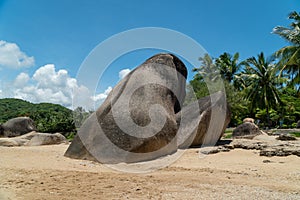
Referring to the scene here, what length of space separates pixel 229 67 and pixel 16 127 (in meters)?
25.6

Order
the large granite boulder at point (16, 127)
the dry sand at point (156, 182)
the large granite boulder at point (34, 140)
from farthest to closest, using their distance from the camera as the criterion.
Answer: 1. the large granite boulder at point (16, 127)
2. the large granite boulder at point (34, 140)
3. the dry sand at point (156, 182)

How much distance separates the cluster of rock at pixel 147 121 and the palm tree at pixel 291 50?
11.7 meters

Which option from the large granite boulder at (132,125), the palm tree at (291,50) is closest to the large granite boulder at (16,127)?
the large granite boulder at (132,125)

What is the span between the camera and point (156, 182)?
4.55 meters

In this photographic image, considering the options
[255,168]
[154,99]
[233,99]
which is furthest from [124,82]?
[233,99]

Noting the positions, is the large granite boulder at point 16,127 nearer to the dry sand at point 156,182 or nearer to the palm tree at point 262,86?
the dry sand at point 156,182

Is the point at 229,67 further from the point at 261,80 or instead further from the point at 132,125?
the point at 132,125

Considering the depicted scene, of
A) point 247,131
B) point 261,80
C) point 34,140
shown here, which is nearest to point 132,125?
point 34,140

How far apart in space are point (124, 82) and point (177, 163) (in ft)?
11.3

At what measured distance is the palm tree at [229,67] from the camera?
32156mm

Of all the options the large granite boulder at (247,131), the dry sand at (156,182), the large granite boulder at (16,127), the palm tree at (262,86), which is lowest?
the dry sand at (156,182)

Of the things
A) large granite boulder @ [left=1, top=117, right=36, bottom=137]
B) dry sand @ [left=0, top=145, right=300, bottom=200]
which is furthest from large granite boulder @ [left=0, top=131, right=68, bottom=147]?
dry sand @ [left=0, top=145, right=300, bottom=200]

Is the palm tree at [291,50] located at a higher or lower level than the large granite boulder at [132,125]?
→ higher

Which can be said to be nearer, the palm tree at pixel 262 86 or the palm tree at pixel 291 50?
the palm tree at pixel 291 50
